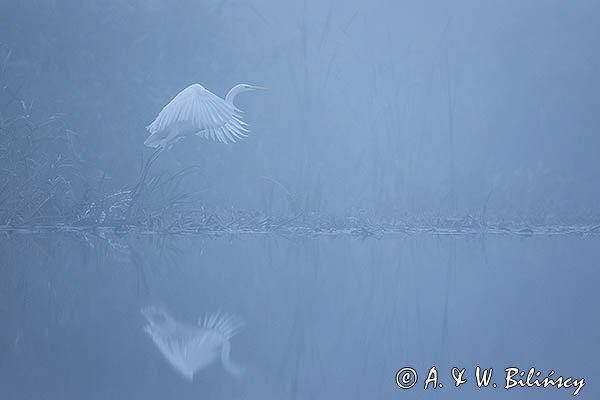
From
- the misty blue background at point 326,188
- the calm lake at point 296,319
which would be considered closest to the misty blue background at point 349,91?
the misty blue background at point 326,188

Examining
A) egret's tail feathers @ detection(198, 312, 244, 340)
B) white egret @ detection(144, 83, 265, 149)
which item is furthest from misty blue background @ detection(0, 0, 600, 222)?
egret's tail feathers @ detection(198, 312, 244, 340)

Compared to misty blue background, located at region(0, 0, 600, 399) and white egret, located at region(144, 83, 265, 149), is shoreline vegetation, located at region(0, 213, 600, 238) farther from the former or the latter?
white egret, located at region(144, 83, 265, 149)

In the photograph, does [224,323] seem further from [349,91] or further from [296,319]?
[349,91]

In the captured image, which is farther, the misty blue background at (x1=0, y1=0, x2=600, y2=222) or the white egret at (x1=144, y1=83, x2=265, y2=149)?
the misty blue background at (x1=0, y1=0, x2=600, y2=222)

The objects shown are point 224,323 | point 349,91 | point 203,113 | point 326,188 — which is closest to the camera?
point 224,323

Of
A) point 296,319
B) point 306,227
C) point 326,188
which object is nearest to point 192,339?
point 296,319

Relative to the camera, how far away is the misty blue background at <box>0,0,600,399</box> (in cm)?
172

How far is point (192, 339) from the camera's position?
1.88 m

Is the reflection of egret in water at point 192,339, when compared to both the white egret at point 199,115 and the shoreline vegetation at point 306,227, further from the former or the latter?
the shoreline vegetation at point 306,227

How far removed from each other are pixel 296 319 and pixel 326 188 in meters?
5.49

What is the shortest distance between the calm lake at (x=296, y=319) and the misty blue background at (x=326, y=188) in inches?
0.4

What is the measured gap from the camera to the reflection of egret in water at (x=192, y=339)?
5.40ft

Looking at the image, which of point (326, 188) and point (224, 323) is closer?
point (224, 323)

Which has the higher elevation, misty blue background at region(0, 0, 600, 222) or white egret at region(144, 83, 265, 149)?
misty blue background at region(0, 0, 600, 222)
